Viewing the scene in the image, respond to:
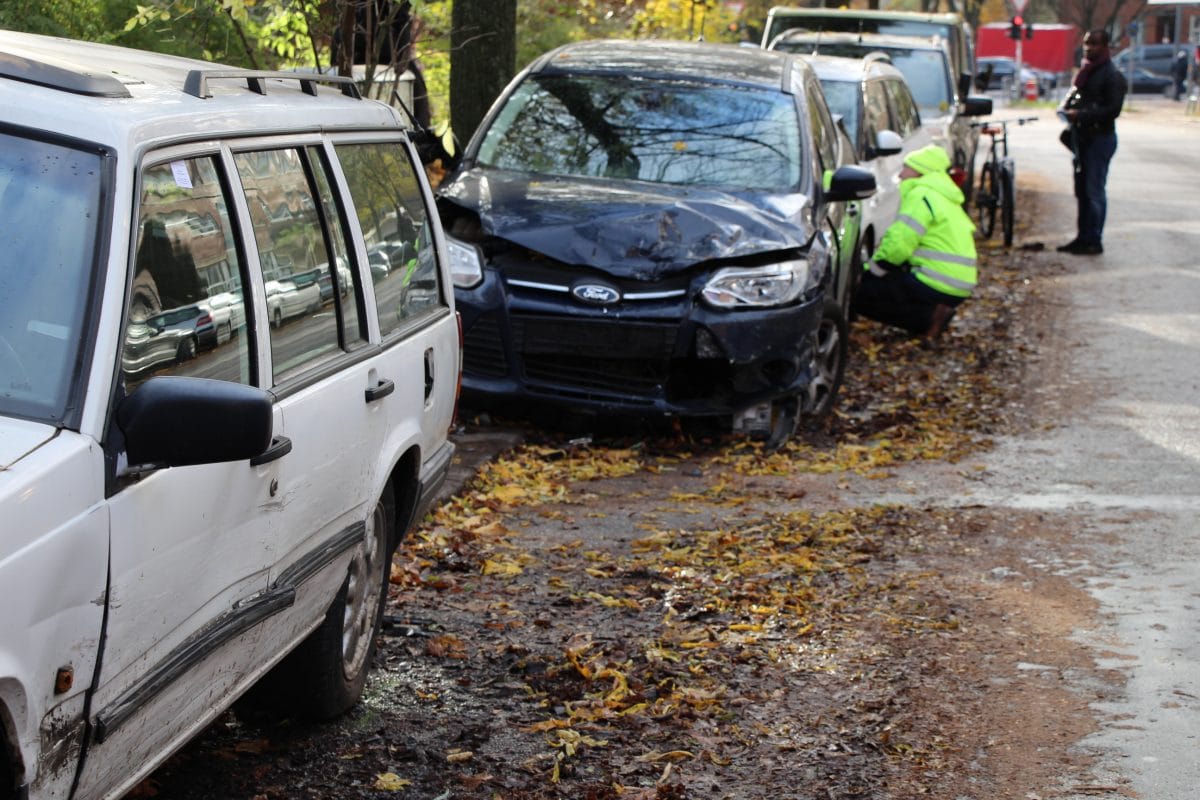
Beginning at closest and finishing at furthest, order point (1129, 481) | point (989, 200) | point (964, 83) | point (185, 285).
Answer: point (185, 285) → point (1129, 481) → point (989, 200) → point (964, 83)

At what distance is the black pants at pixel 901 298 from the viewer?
12.3 m

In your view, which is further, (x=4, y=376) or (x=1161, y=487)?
(x=1161, y=487)

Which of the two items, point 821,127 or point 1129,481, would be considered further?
point 821,127

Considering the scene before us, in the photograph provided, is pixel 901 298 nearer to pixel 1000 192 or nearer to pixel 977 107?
pixel 977 107

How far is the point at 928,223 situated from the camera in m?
12.0

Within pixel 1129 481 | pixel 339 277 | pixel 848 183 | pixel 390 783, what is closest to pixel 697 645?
pixel 390 783

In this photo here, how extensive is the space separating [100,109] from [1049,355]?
9761mm

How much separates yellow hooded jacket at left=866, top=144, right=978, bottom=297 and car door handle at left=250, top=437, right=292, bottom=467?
879 cm

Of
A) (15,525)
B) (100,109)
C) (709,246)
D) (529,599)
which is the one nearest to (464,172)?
(709,246)

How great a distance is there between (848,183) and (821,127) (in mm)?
933

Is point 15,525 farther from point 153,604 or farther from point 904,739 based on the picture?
point 904,739

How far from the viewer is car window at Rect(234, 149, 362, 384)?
4.00 m

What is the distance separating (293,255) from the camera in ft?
13.8

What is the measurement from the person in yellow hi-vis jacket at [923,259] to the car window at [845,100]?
3.57 ft
